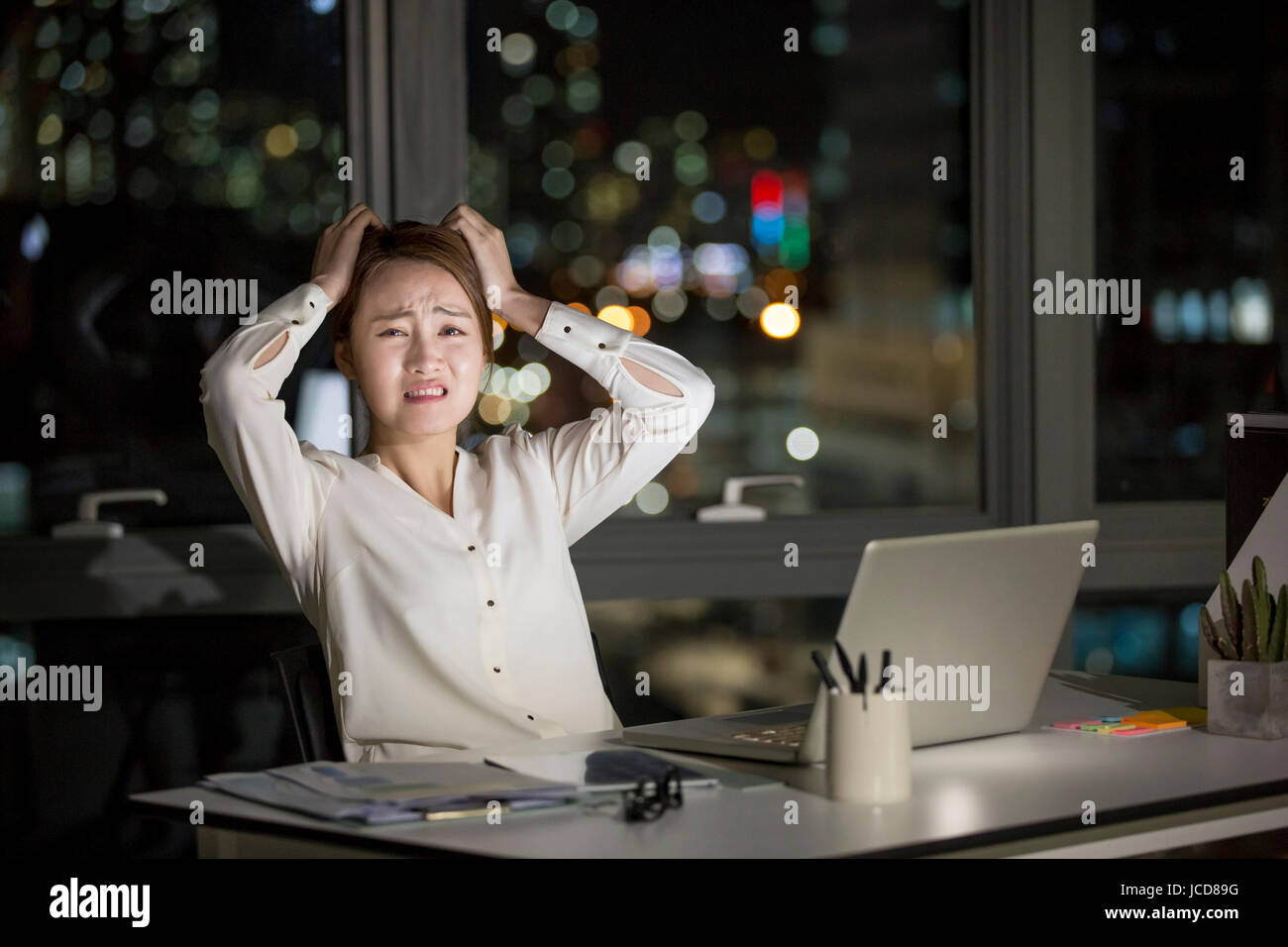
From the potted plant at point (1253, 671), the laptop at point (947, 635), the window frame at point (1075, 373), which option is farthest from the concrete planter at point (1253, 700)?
the window frame at point (1075, 373)


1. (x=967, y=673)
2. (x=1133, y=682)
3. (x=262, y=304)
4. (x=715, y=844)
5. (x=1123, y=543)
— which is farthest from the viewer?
(x=1123, y=543)

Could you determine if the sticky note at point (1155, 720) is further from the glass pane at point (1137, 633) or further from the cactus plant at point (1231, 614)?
the glass pane at point (1137, 633)

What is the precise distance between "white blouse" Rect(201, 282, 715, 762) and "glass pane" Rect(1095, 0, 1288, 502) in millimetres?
1856

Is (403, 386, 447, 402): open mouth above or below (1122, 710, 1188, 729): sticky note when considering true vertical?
above

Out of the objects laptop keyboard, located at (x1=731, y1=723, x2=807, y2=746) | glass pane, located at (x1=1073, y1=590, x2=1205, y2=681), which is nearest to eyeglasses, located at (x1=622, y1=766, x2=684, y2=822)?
laptop keyboard, located at (x1=731, y1=723, x2=807, y2=746)

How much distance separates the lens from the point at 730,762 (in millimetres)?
1810

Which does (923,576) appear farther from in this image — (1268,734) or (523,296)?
(523,296)

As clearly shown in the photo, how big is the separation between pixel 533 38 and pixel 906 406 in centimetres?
125

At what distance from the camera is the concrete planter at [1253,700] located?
76.2 inches

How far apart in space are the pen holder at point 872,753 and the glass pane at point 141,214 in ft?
6.60

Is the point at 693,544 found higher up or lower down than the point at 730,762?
higher up

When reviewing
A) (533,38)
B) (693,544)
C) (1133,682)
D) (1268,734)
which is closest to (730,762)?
(1268,734)

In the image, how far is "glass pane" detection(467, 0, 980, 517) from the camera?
11.2 feet

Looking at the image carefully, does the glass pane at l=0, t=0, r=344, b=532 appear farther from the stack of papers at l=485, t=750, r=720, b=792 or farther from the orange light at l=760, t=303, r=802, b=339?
the stack of papers at l=485, t=750, r=720, b=792
